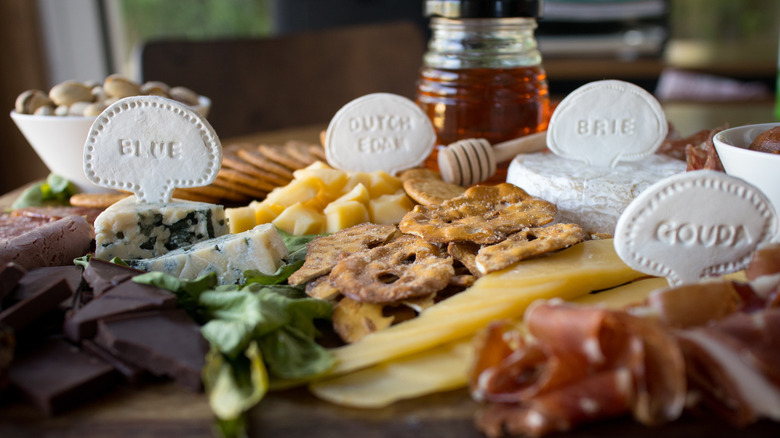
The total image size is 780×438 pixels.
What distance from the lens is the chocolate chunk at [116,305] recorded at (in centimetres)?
96

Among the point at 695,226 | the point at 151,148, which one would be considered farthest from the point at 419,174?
the point at 695,226

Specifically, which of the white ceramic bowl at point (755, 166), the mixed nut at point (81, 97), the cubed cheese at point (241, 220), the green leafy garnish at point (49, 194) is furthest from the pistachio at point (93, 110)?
the white ceramic bowl at point (755, 166)

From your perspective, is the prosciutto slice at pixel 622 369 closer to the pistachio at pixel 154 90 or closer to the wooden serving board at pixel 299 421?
the wooden serving board at pixel 299 421

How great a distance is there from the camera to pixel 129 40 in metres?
4.03

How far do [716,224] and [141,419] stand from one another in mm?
892

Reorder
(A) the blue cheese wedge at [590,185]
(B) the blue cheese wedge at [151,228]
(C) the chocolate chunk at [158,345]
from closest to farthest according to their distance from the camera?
(C) the chocolate chunk at [158,345]
(B) the blue cheese wedge at [151,228]
(A) the blue cheese wedge at [590,185]

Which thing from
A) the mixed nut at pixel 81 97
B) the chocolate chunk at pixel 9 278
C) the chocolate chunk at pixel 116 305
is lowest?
the chocolate chunk at pixel 116 305

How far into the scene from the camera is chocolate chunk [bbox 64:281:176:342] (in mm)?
963

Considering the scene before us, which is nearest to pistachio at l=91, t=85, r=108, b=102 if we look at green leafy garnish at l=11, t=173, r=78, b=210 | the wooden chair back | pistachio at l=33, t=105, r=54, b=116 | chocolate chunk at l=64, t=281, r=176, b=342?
pistachio at l=33, t=105, r=54, b=116

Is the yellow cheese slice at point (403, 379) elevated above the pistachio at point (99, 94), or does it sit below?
below

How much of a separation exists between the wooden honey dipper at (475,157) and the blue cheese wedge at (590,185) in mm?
99

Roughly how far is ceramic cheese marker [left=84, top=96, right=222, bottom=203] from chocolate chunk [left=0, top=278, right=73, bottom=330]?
32 cm

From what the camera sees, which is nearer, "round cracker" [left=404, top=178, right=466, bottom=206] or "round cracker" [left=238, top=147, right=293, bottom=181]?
"round cracker" [left=404, top=178, right=466, bottom=206]

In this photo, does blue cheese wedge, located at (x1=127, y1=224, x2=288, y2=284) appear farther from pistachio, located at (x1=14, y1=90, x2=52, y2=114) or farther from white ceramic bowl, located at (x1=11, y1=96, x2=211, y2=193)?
pistachio, located at (x1=14, y1=90, x2=52, y2=114)
